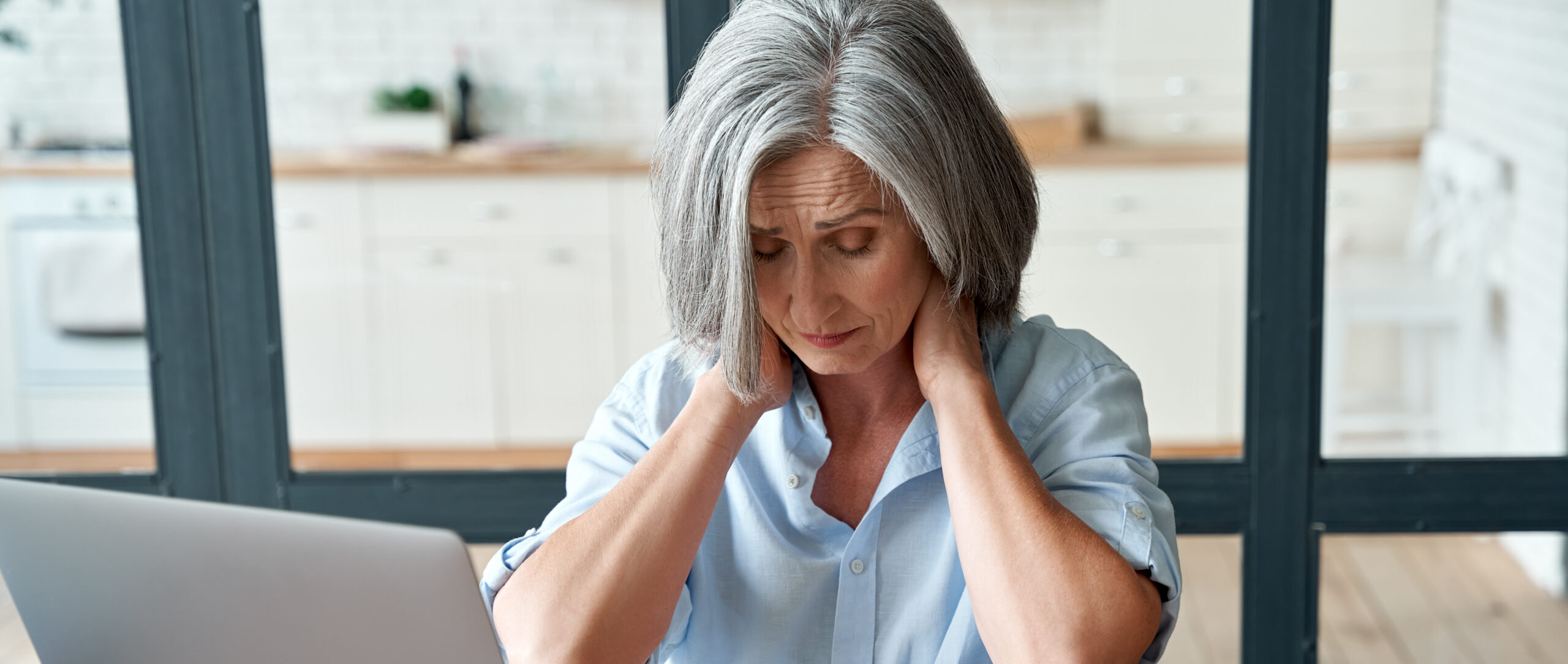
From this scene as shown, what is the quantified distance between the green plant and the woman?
226 centimetres

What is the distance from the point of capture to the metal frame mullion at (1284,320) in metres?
1.67

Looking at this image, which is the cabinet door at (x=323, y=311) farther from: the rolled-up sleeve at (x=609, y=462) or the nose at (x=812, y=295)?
the nose at (x=812, y=295)

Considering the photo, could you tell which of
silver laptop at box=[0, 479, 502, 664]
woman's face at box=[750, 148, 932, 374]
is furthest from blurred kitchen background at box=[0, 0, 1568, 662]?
silver laptop at box=[0, 479, 502, 664]

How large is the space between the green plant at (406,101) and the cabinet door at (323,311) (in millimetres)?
357

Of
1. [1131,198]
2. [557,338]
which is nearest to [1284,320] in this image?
[1131,198]

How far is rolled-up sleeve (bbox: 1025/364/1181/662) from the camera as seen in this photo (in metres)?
1.07

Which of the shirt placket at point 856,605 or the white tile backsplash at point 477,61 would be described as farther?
the white tile backsplash at point 477,61

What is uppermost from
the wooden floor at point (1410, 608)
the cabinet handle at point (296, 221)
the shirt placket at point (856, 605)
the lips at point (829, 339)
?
the lips at point (829, 339)

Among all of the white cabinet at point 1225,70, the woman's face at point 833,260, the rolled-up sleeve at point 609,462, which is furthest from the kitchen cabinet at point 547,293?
the woman's face at point 833,260

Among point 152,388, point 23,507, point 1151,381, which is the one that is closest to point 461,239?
point 152,388

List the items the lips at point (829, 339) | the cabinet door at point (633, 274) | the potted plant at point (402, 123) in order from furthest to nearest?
the potted plant at point (402, 123)
the cabinet door at point (633, 274)
the lips at point (829, 339)

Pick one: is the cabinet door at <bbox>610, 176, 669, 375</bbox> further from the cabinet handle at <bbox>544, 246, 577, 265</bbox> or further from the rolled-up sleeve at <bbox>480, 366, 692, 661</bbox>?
the rolled-up sleeve at <bbox>480, 366, 692, 661</bbox>

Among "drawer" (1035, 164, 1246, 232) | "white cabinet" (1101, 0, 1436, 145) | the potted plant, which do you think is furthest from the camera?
the potted plant

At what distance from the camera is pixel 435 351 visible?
245 cm
